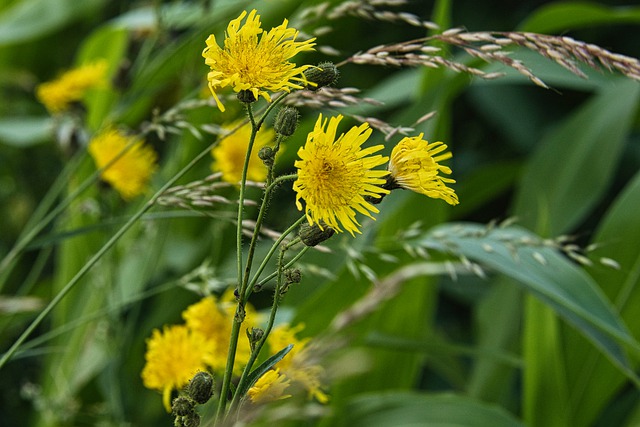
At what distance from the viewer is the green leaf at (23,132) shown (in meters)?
1.32

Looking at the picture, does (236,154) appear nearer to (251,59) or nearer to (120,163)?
(120,163)

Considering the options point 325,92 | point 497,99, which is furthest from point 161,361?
point 497,99

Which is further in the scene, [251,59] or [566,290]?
[566,290]

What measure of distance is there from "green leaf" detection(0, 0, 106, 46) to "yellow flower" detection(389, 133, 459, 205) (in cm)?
126

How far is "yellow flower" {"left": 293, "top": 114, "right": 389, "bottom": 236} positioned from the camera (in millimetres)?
301

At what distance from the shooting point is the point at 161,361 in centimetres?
51

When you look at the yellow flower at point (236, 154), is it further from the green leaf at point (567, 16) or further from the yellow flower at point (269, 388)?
the green leaf at point (567, 16)

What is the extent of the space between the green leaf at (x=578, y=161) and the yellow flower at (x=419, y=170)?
2.55 feet

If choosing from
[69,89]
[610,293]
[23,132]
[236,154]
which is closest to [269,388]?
[236,154]

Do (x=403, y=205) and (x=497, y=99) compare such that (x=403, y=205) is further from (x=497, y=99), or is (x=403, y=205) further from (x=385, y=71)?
(x=385, y=71)

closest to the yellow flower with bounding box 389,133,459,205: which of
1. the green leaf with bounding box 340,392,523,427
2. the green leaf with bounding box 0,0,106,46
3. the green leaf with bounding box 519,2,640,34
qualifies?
the green leaf with bounding box 340,392,523,427

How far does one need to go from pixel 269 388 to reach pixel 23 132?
3.79 feet

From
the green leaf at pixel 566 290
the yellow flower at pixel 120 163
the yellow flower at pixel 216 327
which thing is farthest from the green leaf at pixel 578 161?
the yellow flower at pixel 216 327

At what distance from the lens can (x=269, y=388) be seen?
11.7 inches
